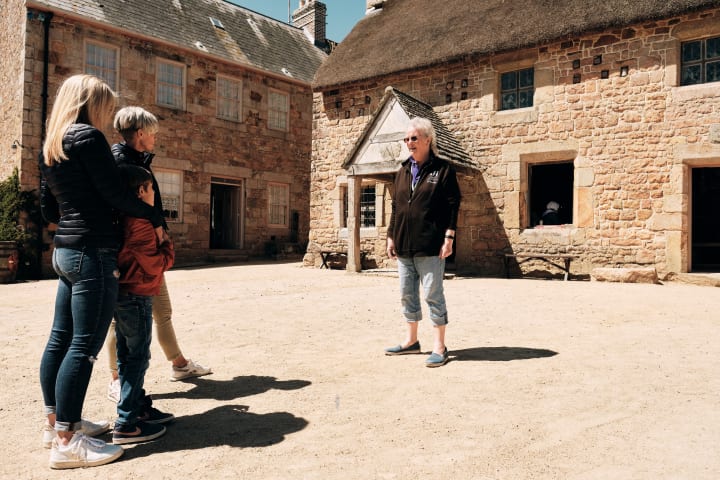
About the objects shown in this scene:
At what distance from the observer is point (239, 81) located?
16.8 m

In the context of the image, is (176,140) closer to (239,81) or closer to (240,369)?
(239,81)

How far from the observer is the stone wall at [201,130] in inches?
510

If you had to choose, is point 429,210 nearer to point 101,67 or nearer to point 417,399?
point 417,399

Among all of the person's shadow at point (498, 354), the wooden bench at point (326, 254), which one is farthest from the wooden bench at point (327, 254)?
the person's shadow at point (498, 354)

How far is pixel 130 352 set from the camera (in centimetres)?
270

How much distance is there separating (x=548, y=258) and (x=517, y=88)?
3.89m

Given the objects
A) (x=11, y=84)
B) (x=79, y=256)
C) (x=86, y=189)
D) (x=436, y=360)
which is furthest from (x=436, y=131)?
(x=11, y=84)

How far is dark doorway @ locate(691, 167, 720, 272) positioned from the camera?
14.0m

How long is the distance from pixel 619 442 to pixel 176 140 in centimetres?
1491

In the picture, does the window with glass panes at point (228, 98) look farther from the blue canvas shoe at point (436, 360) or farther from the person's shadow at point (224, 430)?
the person's shadow at point (224, 430)

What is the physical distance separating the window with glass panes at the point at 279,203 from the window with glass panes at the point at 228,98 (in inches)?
108

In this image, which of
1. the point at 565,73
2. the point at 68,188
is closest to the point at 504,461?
the point at 68,188

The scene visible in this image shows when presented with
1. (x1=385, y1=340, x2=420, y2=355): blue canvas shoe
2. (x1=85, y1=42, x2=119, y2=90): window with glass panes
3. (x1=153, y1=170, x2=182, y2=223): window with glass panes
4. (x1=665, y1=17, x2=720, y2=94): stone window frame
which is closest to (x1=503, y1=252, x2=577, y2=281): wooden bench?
(x1=665, y1=17, x2=720, y2=94): stone window frame

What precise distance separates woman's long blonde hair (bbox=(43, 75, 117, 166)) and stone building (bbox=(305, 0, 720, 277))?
833 cm
